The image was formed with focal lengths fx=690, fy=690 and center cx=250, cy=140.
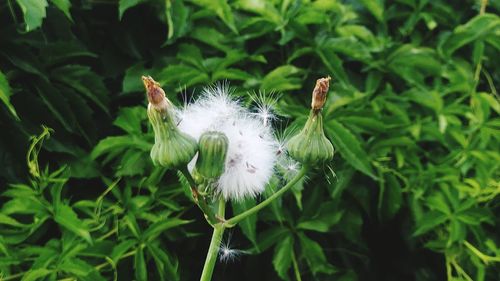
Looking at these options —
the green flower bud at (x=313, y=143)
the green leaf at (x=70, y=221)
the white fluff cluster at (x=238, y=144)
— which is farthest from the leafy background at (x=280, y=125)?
the green flower bud at (x=313, y=143)

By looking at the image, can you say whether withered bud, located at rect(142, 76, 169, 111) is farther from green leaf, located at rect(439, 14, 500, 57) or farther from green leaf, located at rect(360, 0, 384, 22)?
green leaf, located at rect(439, 14, 500, 57)

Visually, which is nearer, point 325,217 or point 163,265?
point 163,265

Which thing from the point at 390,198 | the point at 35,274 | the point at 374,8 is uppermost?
the point at 374,8

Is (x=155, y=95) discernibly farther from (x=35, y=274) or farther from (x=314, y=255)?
Result: (x=314, y=255)

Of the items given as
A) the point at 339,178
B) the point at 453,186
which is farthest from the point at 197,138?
the point at 453,186

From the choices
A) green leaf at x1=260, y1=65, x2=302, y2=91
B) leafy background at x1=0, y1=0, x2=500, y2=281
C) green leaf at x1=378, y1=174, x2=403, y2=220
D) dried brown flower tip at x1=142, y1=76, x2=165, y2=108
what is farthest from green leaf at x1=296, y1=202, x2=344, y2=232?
dried brown flower tip at x1=142, y1=76, x2=165, y2=108

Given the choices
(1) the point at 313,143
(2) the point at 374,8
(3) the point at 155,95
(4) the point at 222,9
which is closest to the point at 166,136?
(3) the point at 155,95

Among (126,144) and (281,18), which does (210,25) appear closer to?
(281,18)
